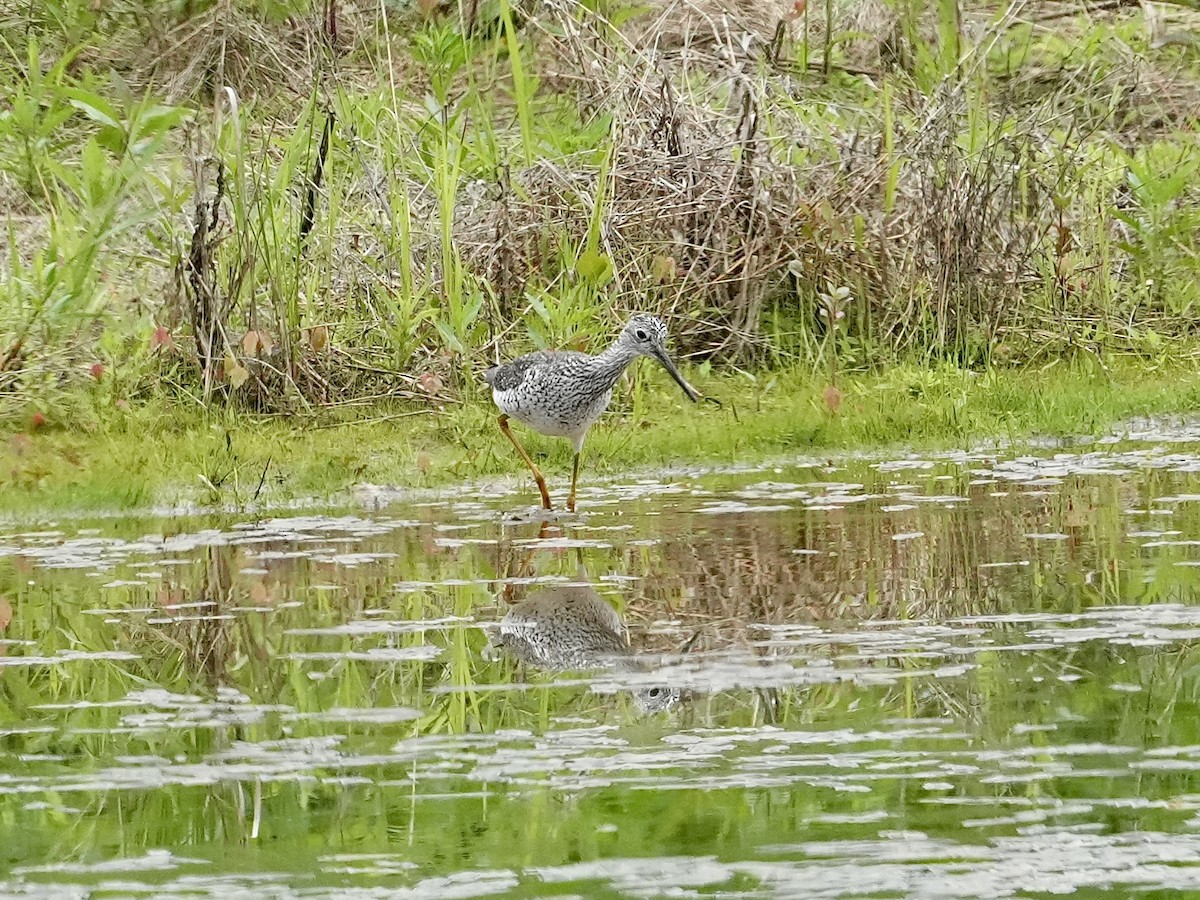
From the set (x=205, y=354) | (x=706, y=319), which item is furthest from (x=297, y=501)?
(x=706, y=319)

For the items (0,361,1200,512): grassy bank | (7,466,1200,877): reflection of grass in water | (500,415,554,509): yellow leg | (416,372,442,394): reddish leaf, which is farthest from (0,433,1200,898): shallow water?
(416,372,442,394): reddish leaf

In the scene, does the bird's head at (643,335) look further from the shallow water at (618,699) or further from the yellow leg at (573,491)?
the shallow water at (618,699)

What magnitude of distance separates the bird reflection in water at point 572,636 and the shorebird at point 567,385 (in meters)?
2.06

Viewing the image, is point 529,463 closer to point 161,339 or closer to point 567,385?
point 567,385

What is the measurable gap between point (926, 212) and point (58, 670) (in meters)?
6.90

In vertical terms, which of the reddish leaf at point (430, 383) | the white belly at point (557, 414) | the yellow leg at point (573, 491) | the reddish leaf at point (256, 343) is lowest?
the yellow leg at point (573, 491)

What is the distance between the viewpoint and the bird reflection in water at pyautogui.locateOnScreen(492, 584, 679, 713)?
6.13 metres

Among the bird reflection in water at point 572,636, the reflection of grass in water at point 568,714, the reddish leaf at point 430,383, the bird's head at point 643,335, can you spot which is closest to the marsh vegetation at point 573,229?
the reddish leaf at point 430,383

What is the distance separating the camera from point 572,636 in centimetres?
658

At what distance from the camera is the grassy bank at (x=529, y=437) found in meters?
9.76

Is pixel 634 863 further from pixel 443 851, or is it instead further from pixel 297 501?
pixel 297 501

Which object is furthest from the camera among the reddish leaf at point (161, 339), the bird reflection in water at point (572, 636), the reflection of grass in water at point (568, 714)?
the reddish leaf at point (161, 339)

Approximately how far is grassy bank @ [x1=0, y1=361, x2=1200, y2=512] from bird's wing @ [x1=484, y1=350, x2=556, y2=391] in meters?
0.49

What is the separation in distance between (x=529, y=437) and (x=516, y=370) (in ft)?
3.47
